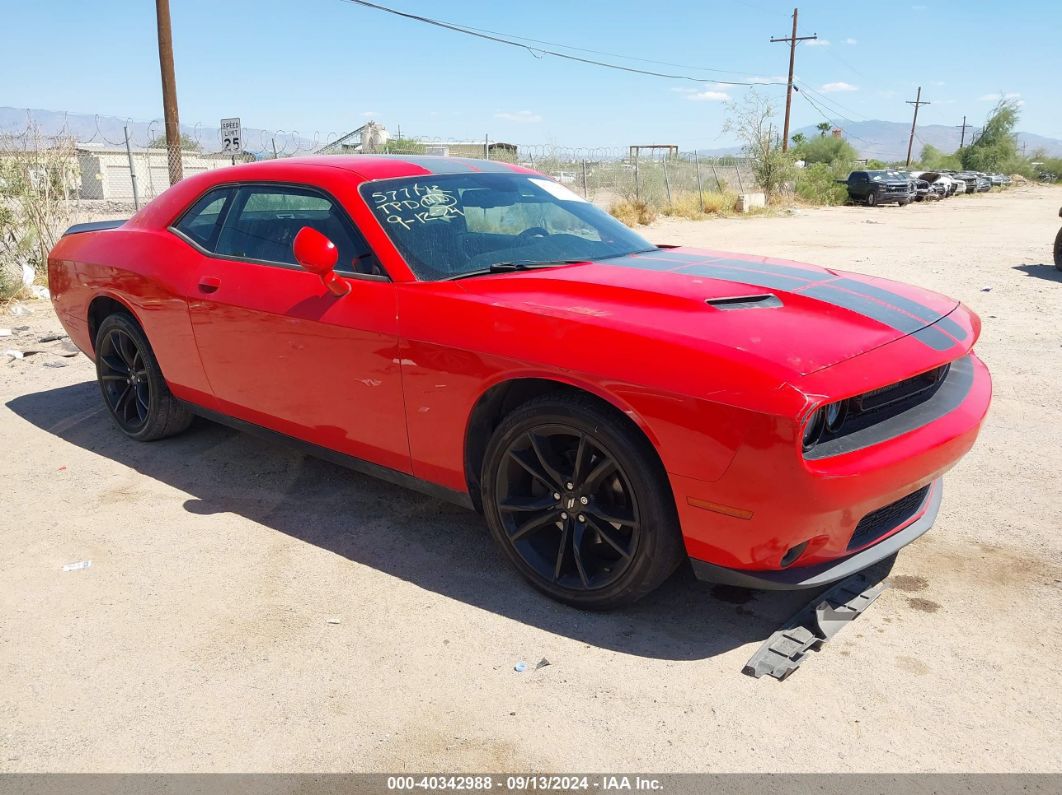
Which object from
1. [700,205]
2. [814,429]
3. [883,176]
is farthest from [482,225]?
[883,176]

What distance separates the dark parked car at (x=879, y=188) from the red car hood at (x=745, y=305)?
114 feet

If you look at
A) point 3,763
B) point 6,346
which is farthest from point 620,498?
point 6,346

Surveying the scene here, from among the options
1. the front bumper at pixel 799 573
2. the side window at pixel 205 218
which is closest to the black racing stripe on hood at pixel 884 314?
the front bumper at pixel 799 573

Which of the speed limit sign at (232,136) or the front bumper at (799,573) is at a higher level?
the speed limit sign at (232,136)

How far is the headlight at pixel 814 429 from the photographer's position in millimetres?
2484

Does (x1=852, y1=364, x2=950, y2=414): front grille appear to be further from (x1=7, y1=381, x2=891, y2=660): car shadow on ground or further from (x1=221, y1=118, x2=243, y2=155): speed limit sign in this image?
(x1=221, y1=118, x2=243, y2=155): speed limit sign

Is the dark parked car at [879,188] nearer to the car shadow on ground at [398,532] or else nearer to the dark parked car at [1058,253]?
the dark parked car at [1058,253]

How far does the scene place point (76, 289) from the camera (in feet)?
16.3

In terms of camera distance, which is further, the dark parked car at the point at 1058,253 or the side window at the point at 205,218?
the dark parked car at the point at 1058,253

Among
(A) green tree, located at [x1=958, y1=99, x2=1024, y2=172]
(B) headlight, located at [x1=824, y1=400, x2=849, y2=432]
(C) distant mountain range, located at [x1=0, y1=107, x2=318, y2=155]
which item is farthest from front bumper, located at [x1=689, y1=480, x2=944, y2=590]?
(A) green tree, located at [x1=958, y1=99, x2=1024, y2=172]

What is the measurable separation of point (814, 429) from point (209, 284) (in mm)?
2887

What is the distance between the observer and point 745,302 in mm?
2867

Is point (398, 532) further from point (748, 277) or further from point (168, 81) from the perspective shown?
point (168, 81)

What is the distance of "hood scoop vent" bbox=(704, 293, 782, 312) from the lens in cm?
280
